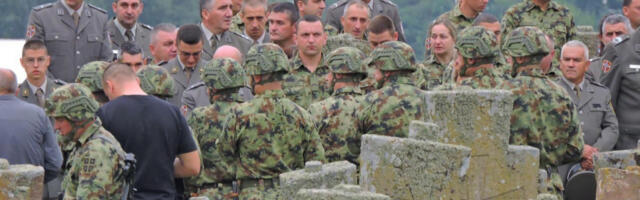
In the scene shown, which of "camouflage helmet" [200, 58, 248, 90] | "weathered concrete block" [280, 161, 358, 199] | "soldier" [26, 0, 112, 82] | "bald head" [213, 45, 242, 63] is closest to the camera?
"weathered concrete block" [280, 161, 358, 199]

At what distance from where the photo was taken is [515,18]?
1727 centimetres

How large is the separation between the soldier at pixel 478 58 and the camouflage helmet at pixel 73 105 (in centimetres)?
319

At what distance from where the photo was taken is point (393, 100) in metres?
12.9

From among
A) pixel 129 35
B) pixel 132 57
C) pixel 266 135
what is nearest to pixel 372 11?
pixel 129 35

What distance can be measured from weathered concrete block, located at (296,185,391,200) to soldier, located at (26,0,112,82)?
25.3 ft

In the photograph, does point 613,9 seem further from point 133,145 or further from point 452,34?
point 133,145

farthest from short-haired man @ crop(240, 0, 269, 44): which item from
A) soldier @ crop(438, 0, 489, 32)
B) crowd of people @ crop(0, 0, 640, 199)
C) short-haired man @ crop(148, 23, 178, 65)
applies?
soldier @ crop(438, 0, 489, 32)

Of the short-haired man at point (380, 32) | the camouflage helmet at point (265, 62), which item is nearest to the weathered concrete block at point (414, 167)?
the camouflage helmet at point (265, 62)

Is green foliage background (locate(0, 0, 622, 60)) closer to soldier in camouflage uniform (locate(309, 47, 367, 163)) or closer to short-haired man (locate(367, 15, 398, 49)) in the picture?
short-haired man (locate(367, 15, 398, 49))

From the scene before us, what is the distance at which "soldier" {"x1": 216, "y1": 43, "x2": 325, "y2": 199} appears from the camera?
41.2 ft

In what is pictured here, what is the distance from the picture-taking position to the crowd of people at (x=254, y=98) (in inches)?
469

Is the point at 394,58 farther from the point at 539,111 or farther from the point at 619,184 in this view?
the point at 619,184

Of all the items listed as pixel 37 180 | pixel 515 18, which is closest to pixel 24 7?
pixel 515 18

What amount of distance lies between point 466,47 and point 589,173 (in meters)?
2.12
